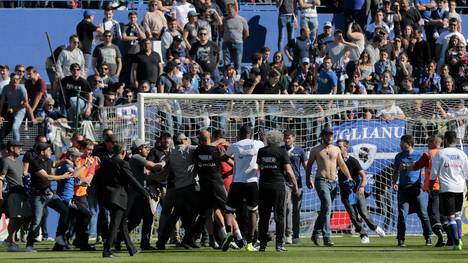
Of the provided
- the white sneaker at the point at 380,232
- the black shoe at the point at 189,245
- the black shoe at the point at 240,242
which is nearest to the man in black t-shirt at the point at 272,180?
the black shoe at the point at 240,242

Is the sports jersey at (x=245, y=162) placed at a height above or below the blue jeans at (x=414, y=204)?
above

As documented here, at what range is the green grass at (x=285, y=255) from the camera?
20.0 m

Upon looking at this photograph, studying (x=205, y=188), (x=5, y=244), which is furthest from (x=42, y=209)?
(x=205, y=188)

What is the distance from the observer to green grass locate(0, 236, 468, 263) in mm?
20014

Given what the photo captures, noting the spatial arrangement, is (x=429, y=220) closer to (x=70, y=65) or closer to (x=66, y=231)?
(x=66, y=231)

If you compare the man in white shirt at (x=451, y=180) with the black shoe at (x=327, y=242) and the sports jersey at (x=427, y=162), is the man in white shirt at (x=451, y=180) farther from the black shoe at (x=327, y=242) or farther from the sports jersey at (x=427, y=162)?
the black shoe at (x=327, y=242)

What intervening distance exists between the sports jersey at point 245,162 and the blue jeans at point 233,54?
430 inches

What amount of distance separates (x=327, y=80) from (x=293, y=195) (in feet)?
22.1

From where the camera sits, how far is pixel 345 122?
27.8 meters

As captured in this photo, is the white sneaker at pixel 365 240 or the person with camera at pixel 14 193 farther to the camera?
the white sneaker at pixel 365 240

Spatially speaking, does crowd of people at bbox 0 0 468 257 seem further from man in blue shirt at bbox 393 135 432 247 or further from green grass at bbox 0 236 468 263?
green grass at bbox 0 236 468 263

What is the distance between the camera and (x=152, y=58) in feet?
99.9

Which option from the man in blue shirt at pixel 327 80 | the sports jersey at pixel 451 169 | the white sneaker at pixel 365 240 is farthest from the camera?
the man in blue shirt at pixel 327 80

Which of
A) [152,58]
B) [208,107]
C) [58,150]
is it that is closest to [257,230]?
[208,107]
